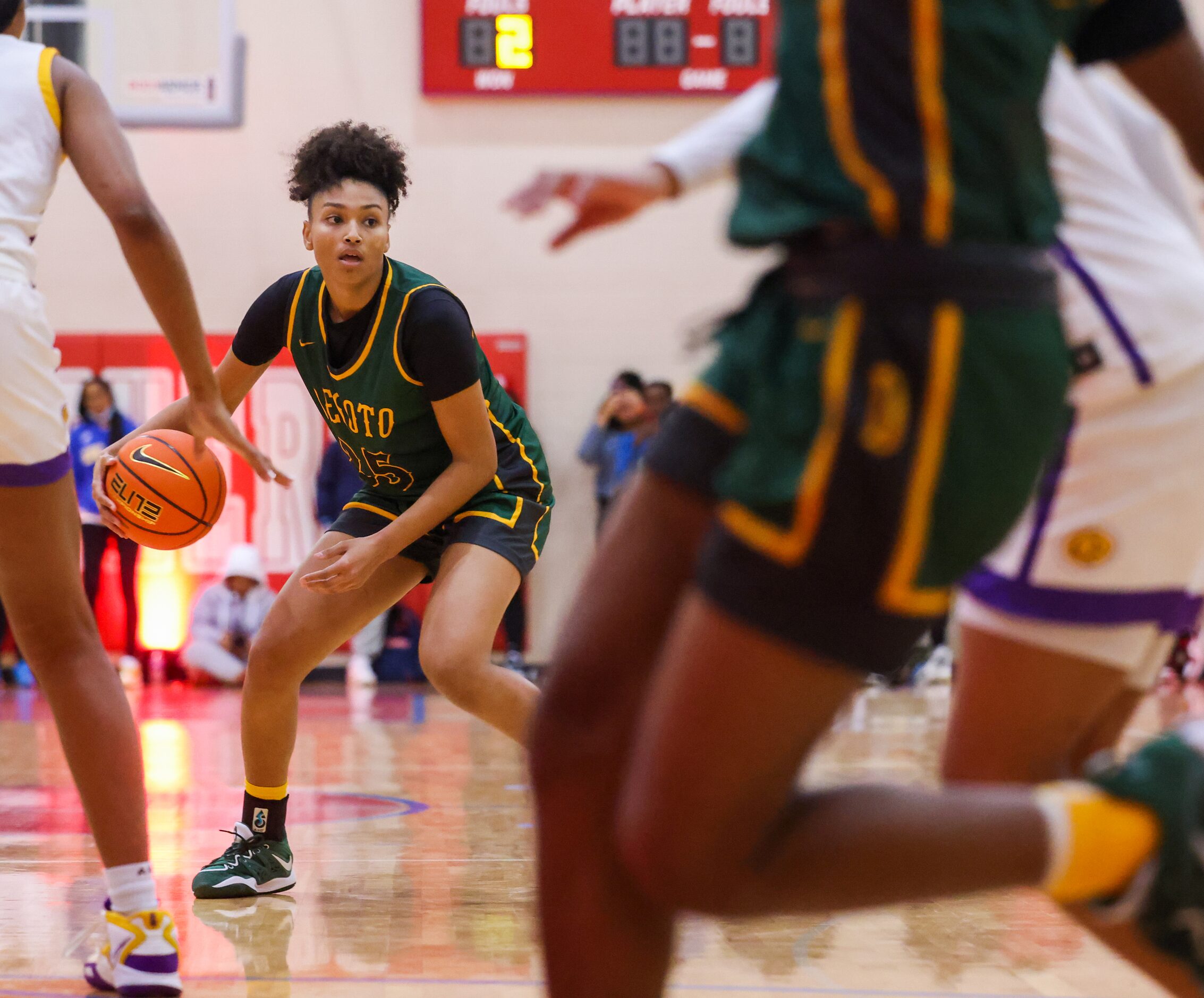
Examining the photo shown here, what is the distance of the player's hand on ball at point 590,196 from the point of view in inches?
53.6

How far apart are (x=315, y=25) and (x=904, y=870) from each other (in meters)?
9.25

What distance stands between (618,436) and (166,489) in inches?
241

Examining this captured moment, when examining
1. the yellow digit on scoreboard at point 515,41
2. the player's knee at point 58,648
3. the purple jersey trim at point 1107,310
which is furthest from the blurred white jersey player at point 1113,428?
the yellow digit on scoreboard at point 515,41

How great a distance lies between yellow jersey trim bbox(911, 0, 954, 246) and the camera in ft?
3.89

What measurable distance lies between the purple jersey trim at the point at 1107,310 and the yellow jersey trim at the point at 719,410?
1.56ft

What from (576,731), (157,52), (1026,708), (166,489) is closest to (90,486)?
(157,52)

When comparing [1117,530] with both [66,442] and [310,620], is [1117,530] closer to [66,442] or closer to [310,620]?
[66,442]

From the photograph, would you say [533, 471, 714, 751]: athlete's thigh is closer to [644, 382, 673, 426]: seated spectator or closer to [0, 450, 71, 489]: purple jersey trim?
[0, 450, 71, 489]: purple jersey trim

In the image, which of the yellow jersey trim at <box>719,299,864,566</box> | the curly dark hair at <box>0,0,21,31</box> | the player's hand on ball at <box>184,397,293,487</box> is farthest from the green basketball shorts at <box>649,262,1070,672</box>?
the curly dark hair at <box>0,0,21,31</box>

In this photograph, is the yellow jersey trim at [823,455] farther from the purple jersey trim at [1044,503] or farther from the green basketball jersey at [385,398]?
the green basketball jersey at [385,398]

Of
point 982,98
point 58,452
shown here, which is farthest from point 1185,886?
point 58,452

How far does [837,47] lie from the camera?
122 cm

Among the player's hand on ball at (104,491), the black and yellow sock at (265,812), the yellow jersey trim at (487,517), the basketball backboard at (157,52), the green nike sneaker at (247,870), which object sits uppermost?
the basketball backboard at (157,52)

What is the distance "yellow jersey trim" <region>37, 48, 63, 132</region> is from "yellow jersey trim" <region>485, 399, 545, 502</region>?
1.33m
